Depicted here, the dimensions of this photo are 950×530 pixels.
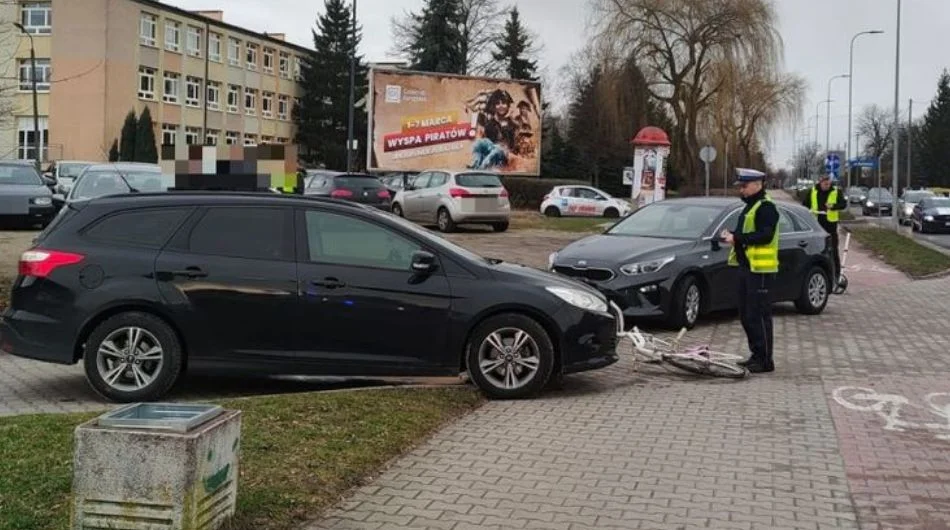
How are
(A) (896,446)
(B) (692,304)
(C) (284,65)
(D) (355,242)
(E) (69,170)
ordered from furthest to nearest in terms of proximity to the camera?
1. (C) (284,65)
2. (E) (69,170)
3. (B) (692,304)
4. (D) (355,242)
5. (A) (896,446)

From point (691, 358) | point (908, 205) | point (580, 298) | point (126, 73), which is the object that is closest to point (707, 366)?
point (691, 358)

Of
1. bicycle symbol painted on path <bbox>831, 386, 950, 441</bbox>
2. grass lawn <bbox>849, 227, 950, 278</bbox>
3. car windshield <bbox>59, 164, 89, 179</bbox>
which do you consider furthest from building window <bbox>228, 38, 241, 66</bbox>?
bicycle symbol painted on path <bbox>831, 386, 950, 441</bbox>

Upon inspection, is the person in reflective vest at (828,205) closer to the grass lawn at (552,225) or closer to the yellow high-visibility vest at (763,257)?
the yellow high-visibility vest at (763,257)

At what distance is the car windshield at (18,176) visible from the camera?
24219 millimetres

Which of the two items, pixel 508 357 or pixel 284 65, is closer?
pixel 508 357

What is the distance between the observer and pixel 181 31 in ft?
219

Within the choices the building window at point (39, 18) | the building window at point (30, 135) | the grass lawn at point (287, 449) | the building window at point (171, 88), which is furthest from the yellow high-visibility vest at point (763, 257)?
the building window at point (171, 88)

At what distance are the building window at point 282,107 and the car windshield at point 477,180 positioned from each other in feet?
183

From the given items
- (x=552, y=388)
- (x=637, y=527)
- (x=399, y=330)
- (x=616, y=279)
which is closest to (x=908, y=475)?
(x=637, y=527)

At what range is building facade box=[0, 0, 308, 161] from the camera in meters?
59.6

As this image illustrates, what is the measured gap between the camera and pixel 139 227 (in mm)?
7688

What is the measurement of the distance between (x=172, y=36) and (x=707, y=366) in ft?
208

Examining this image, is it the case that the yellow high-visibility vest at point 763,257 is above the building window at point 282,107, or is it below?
below

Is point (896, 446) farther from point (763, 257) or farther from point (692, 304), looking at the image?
point (692, 304)
